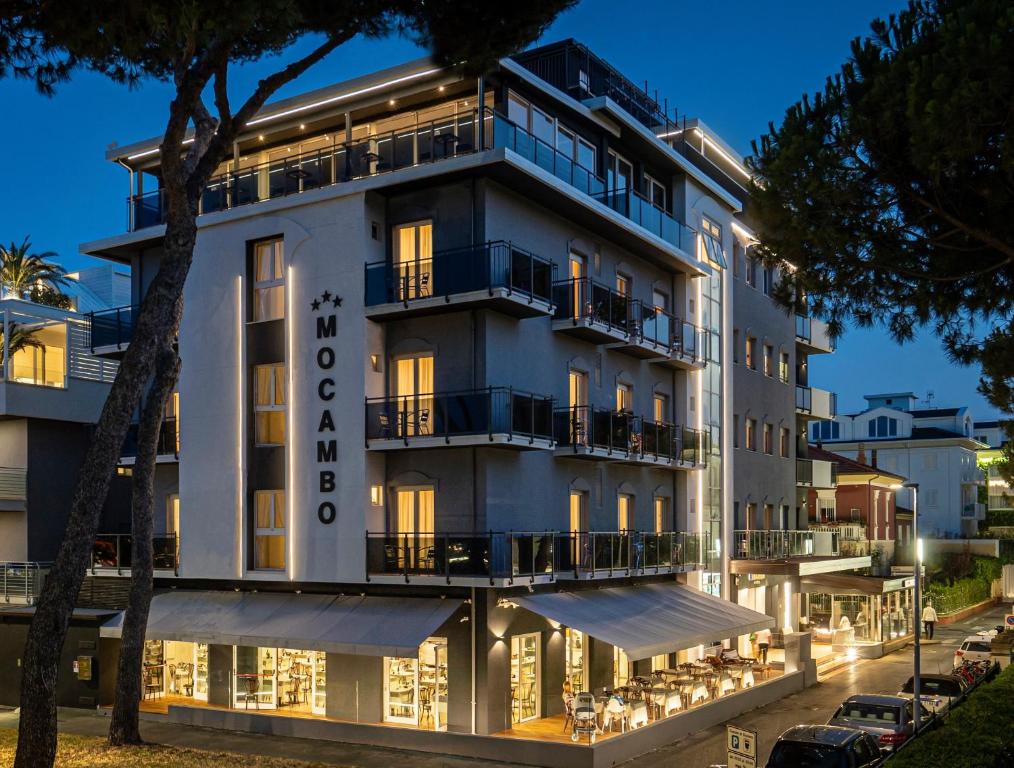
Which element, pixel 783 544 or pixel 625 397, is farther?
pixel 783 544

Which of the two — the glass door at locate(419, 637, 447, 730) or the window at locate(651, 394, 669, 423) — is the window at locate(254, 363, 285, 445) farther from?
the window at locate(651, 394, 669, 423)

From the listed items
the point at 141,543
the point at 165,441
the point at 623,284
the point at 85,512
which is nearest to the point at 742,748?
the point at 85,512

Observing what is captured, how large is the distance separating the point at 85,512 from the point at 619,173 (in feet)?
67.0

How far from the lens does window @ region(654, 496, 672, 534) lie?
3559 centimetres

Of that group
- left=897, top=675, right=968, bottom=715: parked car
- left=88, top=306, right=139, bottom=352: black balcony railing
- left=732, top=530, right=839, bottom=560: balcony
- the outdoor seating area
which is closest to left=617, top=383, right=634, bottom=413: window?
the outdoor seating area

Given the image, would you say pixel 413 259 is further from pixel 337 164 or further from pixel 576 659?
pixel 576 659

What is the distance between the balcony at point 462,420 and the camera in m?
25.8

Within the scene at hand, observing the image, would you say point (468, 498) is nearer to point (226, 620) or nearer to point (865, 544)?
point (226, 620)

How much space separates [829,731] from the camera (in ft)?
65.9

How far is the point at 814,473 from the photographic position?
1921 inches

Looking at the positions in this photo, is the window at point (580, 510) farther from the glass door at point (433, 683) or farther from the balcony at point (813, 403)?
the balcony at point (813, 403)

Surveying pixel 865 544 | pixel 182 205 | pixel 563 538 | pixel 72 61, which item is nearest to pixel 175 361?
pixel 182 205

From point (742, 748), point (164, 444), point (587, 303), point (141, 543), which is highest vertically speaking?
point (587, 303)

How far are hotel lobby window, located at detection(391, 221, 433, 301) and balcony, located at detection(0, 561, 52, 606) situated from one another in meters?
14.8
